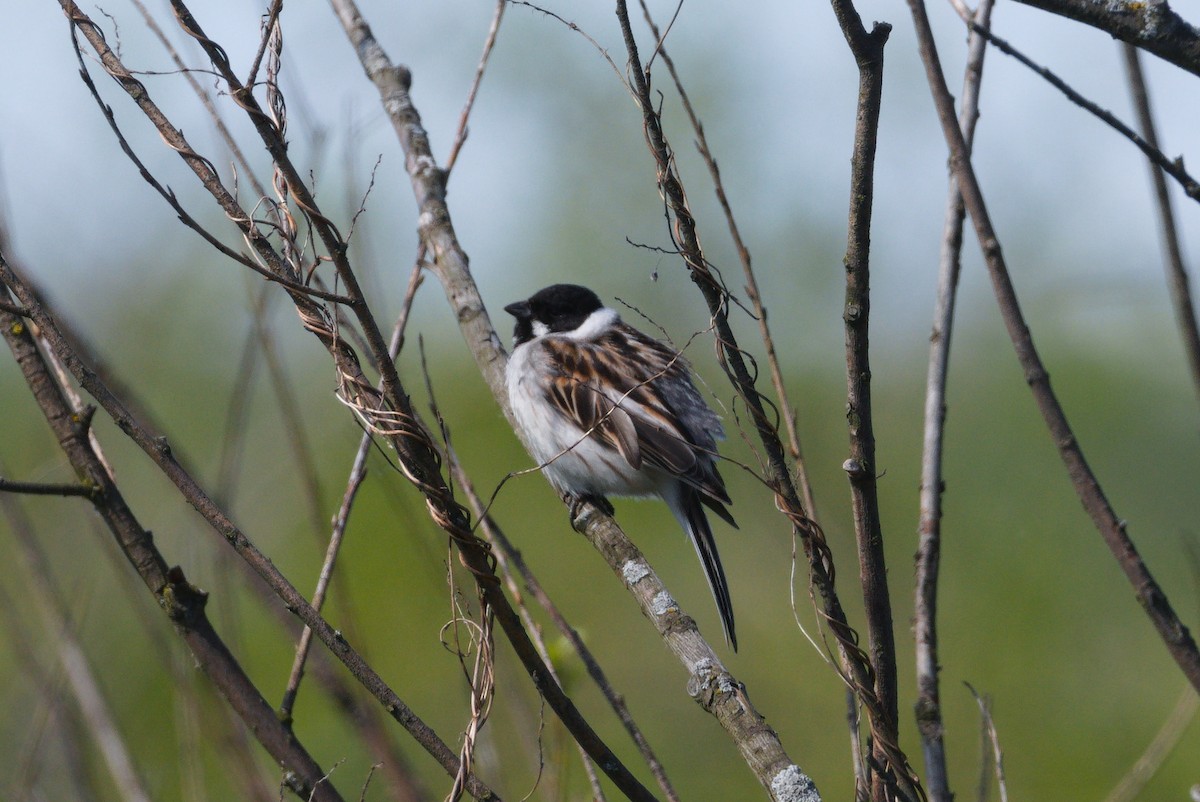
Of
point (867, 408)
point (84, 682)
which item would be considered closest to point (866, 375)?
point (867, 408)

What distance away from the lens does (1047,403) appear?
173 centimetres

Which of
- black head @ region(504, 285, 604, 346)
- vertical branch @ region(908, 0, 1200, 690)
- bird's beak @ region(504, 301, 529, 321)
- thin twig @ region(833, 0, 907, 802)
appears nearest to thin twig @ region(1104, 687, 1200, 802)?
vertical branch @ region(908, 0, 1200, 690)

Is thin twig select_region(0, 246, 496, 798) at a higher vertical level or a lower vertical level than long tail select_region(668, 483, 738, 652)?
higher

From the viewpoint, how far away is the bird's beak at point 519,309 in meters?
4.94

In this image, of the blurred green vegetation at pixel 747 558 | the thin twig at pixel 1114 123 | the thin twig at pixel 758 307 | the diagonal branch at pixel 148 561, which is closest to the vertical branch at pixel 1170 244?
the thin twig at pixel 1114 123

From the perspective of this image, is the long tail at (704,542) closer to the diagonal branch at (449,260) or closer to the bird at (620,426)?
the bird at (620,426)

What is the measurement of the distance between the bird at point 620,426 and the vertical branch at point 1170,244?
2.22 metres

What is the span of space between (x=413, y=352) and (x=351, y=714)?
8.50 metres

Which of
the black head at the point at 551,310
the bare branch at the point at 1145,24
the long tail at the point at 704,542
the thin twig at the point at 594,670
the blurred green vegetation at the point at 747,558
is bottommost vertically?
the blurred green vegetation at the point at 747,558

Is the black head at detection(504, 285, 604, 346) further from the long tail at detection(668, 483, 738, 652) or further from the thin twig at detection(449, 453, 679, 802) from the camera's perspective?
the thin twig at detection(449, 453, 679, 802)

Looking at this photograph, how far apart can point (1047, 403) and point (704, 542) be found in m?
2.35

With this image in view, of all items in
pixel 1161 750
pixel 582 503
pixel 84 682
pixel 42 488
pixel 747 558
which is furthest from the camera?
pixel 747 558

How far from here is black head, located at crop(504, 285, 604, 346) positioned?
4.97 metres

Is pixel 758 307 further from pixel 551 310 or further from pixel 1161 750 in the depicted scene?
pixel 551 310
